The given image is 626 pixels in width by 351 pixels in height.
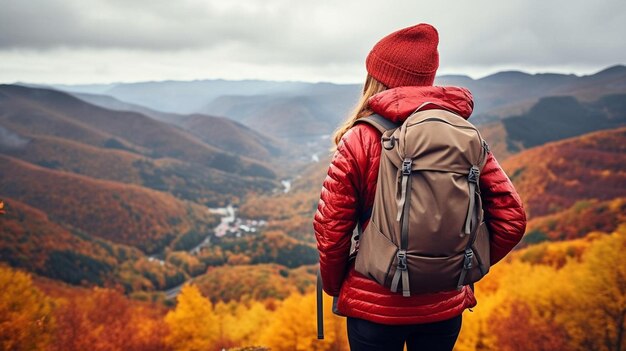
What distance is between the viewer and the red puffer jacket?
2494 mm

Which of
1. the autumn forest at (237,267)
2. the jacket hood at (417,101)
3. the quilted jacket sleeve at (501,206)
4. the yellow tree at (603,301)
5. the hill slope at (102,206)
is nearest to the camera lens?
the jacket hood at (417,101)

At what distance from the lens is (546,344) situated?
69.9 feet

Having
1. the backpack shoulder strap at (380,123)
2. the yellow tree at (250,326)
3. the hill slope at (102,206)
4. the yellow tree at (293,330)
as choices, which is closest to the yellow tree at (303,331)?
the yellow tree at (293,330)

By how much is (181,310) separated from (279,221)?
127 m

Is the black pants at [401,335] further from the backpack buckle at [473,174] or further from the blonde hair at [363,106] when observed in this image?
the blonde hair at [363,106]

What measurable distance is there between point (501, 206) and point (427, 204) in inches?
30.0

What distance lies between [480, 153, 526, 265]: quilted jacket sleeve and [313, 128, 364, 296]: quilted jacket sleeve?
871mm

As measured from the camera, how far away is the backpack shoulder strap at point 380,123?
2.45 metres

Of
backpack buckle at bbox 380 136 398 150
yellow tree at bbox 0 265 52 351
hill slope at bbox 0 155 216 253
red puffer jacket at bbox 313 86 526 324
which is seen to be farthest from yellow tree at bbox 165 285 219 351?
hill slope at bbox 0 155 216 253

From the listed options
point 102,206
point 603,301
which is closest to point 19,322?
point 603,301

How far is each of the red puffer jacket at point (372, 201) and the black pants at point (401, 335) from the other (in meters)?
0.10

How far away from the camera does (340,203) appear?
2.50m

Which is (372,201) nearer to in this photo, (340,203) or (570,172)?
(340,203)

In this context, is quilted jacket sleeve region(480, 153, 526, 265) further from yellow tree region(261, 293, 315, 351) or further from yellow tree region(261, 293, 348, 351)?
yellow tree region(261, 293, 315, 351)
